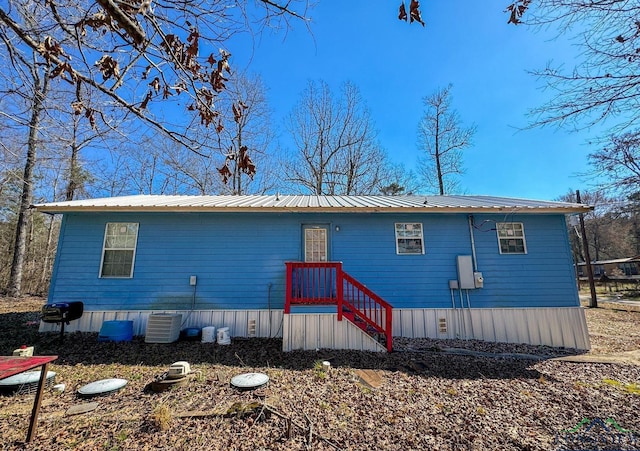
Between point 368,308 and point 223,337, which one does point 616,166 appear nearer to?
point 368,308

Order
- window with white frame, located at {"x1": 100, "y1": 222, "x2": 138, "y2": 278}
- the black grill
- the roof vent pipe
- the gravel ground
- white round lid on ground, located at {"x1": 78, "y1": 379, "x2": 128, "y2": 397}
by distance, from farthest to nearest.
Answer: the roof vent pipe < window with white frame, located at {"x1": 100, "y1": 222, "x2": 138, "y2": 278} < the black grill < white round lid on ground, located at {"x1": 78, "y1": 379, "x2": 128, "y2": 397} < the gravel ground

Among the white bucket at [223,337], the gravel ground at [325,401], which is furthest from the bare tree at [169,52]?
the white bucket at [223,337]

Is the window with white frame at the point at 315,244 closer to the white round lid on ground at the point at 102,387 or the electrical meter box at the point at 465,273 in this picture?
the electrical meter box at the point at 465,273

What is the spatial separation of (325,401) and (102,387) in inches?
122

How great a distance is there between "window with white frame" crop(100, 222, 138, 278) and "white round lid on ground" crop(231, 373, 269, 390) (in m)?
4.58

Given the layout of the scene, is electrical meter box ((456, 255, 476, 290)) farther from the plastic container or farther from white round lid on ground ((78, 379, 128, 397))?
the plastic container

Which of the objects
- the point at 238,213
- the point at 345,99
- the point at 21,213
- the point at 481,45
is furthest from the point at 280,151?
the point at 481,45

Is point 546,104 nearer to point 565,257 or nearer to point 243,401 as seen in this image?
point 243,401

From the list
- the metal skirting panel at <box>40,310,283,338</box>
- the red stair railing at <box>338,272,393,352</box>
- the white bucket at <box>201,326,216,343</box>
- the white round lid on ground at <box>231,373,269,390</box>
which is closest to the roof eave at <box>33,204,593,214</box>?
the red stair railing at <box>338,272,393,352</box>

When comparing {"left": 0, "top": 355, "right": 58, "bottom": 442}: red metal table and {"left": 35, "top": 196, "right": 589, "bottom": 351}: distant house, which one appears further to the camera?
{"left": 35, "top": 196, "right": 589, "bottom": 351}: distant house

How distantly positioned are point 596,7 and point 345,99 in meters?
13.7

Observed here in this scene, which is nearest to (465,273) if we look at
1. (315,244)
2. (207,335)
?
(315,244)

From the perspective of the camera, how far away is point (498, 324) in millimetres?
6914

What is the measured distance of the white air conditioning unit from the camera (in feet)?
19.8
